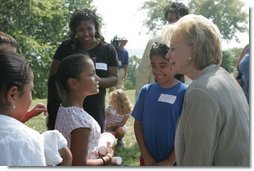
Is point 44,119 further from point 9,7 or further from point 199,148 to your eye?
point 199,148

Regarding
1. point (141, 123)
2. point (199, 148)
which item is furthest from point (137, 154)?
point (199, 148)

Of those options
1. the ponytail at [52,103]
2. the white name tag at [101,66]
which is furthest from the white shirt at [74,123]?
the white name tag at [101,66]

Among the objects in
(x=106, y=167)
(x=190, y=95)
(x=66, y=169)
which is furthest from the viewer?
(x=106, y=167)

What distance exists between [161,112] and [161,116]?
0.05 feet

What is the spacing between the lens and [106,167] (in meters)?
1.57

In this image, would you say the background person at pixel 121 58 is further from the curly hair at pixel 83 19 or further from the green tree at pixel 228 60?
the green tree at pixel 228 60

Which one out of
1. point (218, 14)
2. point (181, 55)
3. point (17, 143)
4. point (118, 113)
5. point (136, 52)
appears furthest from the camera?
point (118, 113)

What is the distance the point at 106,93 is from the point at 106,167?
49 cm

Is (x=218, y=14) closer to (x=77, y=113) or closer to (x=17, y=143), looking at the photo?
(x=77, y=113)

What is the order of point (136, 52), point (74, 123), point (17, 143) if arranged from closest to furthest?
point (17, 143)
point (74, 123)
point (136, 52)

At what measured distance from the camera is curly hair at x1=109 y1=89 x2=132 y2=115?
6.36 feet

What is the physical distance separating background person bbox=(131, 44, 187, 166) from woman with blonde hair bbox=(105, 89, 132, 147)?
0.22 metres

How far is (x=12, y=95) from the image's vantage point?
1024 millimetres

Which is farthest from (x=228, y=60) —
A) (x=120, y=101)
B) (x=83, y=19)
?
(x=83, y=19)
